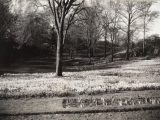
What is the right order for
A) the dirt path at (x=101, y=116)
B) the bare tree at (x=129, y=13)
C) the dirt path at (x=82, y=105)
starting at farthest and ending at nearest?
1. the bare tree at (x=129, y=13)
2. the dirt path at (x=82, y=105)
3. the dirt path at (x=101, y=116)

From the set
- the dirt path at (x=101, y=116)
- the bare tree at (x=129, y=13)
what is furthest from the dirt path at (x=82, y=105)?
the bare tree at (x=129, y=13)

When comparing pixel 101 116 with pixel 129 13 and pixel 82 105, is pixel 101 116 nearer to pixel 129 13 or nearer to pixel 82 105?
pixel 82 105

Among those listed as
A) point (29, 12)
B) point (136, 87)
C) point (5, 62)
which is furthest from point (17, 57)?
point (136, 87)

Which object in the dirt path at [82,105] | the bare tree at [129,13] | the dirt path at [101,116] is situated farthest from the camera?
the bare tree at [129,13]

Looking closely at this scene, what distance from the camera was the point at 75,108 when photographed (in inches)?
416

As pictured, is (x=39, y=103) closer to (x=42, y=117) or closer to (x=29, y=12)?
(x=42, y=117)

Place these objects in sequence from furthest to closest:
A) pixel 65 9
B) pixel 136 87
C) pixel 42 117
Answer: pixel 65 9 → pixel 136 87 → pixel 42 117

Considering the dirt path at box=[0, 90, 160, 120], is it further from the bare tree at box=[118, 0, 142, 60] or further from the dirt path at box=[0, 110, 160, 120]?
the bare tree at box=[118, 0, 142, 60]

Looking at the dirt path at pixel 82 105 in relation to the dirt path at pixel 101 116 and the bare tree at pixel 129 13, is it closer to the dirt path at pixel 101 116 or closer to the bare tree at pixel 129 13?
the dirt path at pixel 101 116

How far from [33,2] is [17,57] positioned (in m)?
34.5

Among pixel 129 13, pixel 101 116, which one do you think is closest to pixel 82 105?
pixel 101 116

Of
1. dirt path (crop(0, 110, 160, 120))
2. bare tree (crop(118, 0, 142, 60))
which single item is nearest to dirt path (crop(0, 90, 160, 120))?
dirt path (crop(0, 110, 160, 120))

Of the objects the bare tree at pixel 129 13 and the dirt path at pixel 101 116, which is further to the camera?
the bare tree at pixel 129 13

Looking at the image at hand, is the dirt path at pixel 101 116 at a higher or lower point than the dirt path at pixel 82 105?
lower
